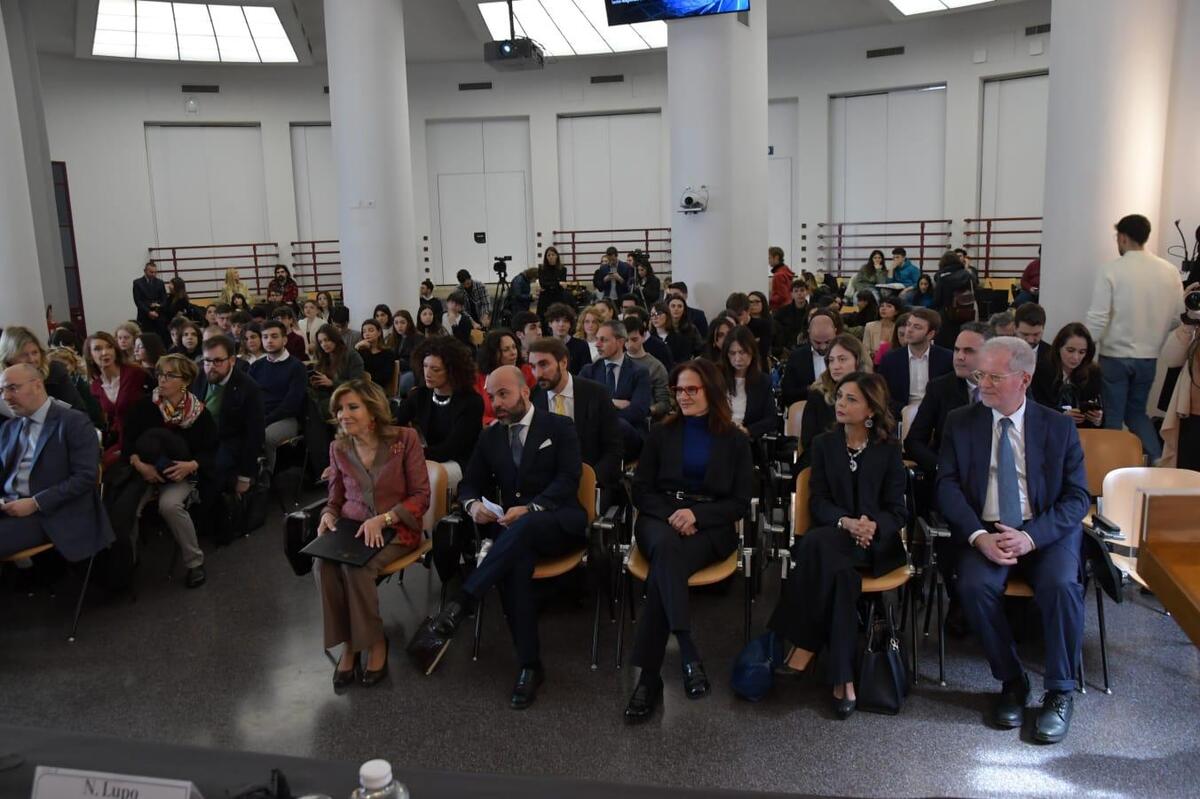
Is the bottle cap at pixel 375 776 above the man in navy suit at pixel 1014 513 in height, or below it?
above

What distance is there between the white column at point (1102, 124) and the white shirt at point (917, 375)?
6.73 ft

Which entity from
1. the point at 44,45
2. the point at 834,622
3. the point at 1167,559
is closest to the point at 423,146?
the point at 44,45

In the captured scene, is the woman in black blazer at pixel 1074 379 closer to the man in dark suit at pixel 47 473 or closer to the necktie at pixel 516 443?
the necktie at pixel 516 443

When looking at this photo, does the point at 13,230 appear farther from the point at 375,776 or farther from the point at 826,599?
the point at 375,776

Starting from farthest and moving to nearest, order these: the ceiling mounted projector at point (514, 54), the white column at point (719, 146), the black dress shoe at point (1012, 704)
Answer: the ceiling mounted projector at point (514, 54), the white column at point (719, 146), the black dress shoe at point (1012, 704)

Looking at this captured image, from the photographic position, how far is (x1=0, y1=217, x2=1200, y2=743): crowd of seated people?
3.49 meters

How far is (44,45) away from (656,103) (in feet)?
31.6

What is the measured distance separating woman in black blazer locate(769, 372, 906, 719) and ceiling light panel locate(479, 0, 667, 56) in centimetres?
1205

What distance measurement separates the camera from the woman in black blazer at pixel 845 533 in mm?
3422

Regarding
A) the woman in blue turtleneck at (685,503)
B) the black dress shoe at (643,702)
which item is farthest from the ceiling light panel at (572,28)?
the black dress shoe at (643,702)

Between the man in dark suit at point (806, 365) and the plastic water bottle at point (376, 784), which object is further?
the man in dark suit at point (806, 365)

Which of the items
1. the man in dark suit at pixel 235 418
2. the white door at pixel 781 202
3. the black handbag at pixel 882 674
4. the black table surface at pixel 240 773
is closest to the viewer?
the black table surface at pixel 240 773

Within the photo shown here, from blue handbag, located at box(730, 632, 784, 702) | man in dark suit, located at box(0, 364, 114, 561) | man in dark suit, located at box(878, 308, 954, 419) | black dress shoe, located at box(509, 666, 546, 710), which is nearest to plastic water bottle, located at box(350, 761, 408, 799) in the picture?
black dress shoe, located at box(509, 666, 546, 710)

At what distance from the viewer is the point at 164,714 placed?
353 cm
